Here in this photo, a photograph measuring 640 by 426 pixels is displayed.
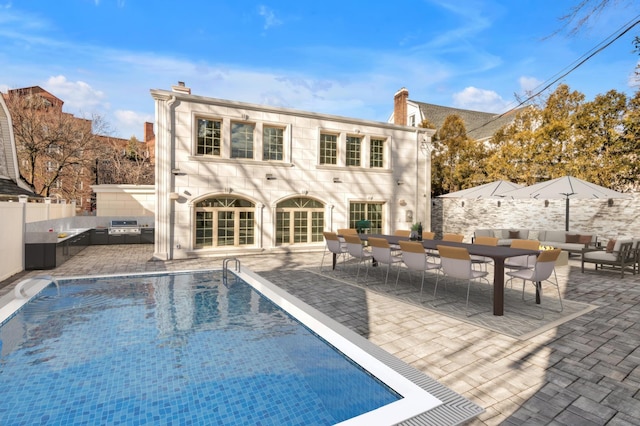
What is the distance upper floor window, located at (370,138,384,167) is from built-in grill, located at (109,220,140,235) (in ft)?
39.9

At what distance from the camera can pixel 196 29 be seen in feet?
38.6

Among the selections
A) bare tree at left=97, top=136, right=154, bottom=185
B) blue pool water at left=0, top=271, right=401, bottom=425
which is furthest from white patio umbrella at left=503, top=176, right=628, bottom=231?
bare tree at left=97, top=136, right=154, bottom=185

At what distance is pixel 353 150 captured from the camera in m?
15.3

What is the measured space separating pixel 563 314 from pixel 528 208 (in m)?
12.6

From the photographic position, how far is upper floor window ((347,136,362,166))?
50.0ft

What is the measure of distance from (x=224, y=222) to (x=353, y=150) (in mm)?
6659

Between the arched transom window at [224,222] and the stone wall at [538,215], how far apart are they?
38.6 feet

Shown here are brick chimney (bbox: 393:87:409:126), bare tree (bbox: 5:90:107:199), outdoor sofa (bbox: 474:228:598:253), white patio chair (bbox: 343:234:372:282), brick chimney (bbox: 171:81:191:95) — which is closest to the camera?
white patio chair (bbox: 343:234:372:282)

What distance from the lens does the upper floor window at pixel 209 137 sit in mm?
12578

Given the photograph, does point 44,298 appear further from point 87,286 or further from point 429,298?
point 429,298

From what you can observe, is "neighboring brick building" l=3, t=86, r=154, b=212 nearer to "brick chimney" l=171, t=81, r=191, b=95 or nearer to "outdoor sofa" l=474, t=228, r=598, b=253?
"brick chimney" l=171, t=81, r=191, b=95

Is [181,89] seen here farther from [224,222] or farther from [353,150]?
[353,150]

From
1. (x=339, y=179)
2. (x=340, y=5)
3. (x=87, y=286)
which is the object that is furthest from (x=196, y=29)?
(x=87, y=286)

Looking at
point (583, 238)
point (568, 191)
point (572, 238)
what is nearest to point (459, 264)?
point (568, 191)
